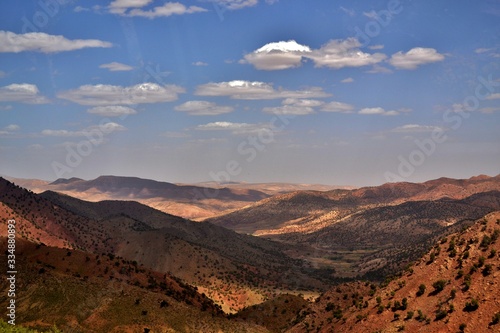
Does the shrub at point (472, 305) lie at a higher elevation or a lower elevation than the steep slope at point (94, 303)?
higher

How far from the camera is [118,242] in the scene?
10938cm

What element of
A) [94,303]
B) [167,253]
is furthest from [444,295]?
[167,253]

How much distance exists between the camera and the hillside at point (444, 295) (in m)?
32.9

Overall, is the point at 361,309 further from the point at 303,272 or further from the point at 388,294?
the point at 303,272

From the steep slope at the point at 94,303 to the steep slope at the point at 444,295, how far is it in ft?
47.8

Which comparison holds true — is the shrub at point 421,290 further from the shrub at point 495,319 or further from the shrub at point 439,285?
the shrub at point 495,319


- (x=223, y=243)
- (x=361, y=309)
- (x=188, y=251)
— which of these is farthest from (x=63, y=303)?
(x=223, y=243)

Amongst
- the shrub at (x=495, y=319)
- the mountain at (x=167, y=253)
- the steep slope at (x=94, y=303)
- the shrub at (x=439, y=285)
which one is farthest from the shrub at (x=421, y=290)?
the mountain at (x=167, y=253)

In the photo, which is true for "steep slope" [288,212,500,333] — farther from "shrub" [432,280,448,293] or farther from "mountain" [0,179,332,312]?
→ "mountain" [0,179,332,312]

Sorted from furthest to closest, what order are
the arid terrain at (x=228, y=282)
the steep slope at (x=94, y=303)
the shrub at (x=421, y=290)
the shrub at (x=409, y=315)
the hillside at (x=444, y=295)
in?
the steep slope at (x=94, y=303)
the shrub at (x=421, y=290)
the arid terrain at (x=228, y=282)
the shrub at (x=409, y=315)
the hillside at (x=444, y=295)

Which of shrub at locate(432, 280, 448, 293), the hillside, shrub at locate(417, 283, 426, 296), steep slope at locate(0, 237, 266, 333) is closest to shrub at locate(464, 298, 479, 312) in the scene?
the hillside

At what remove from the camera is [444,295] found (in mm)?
35969

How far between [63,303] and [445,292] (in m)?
35.7

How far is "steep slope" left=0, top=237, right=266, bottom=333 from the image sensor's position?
47.2 metres
